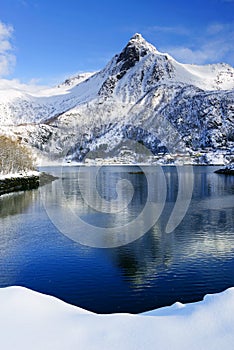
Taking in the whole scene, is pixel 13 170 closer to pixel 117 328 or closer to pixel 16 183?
pixel 16 183

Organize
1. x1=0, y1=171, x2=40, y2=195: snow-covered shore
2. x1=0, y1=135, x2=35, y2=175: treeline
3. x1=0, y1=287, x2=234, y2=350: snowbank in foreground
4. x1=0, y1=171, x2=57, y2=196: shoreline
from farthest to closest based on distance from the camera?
x1=0, y1=135, x2=35, y2=175: treeline
x1=0, y1=171, x2=40, y2=195: snow-covered shore
x1=0, y1=171, x2=57, y2=196: shoreline
x1=0, y1=287, x2=234, y2=350: snowbank in foreground

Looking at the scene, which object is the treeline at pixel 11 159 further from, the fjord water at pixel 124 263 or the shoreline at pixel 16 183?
the fjord water at pixel 124 263

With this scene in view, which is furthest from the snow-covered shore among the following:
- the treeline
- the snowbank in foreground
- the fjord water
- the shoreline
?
the snowbank in foreground

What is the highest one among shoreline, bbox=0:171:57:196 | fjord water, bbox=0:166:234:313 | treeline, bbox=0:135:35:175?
treeline, bbox=0:135:35:175

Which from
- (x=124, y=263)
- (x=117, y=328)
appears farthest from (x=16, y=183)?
(x=117, y=328)

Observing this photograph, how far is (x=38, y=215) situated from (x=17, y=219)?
279 cm

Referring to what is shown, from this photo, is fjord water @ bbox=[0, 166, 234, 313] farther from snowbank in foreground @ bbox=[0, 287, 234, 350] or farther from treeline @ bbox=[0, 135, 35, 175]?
treeline @ bbox=[0, 135, 35, 175]

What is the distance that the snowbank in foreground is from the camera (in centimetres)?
699

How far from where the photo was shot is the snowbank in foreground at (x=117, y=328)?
6.99 metres

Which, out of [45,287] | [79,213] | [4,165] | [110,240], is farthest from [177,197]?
[4,165]

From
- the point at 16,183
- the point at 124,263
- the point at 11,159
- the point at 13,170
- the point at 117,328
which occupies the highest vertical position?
the point at 11,159

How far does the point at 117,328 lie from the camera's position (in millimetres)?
7801

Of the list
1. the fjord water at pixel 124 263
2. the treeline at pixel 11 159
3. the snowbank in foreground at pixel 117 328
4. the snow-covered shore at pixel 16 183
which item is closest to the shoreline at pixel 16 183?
the snow-covered shore at pixel 16 183

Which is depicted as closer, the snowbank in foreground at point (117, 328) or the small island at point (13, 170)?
the snowbank in foreground at point (117, 328)
